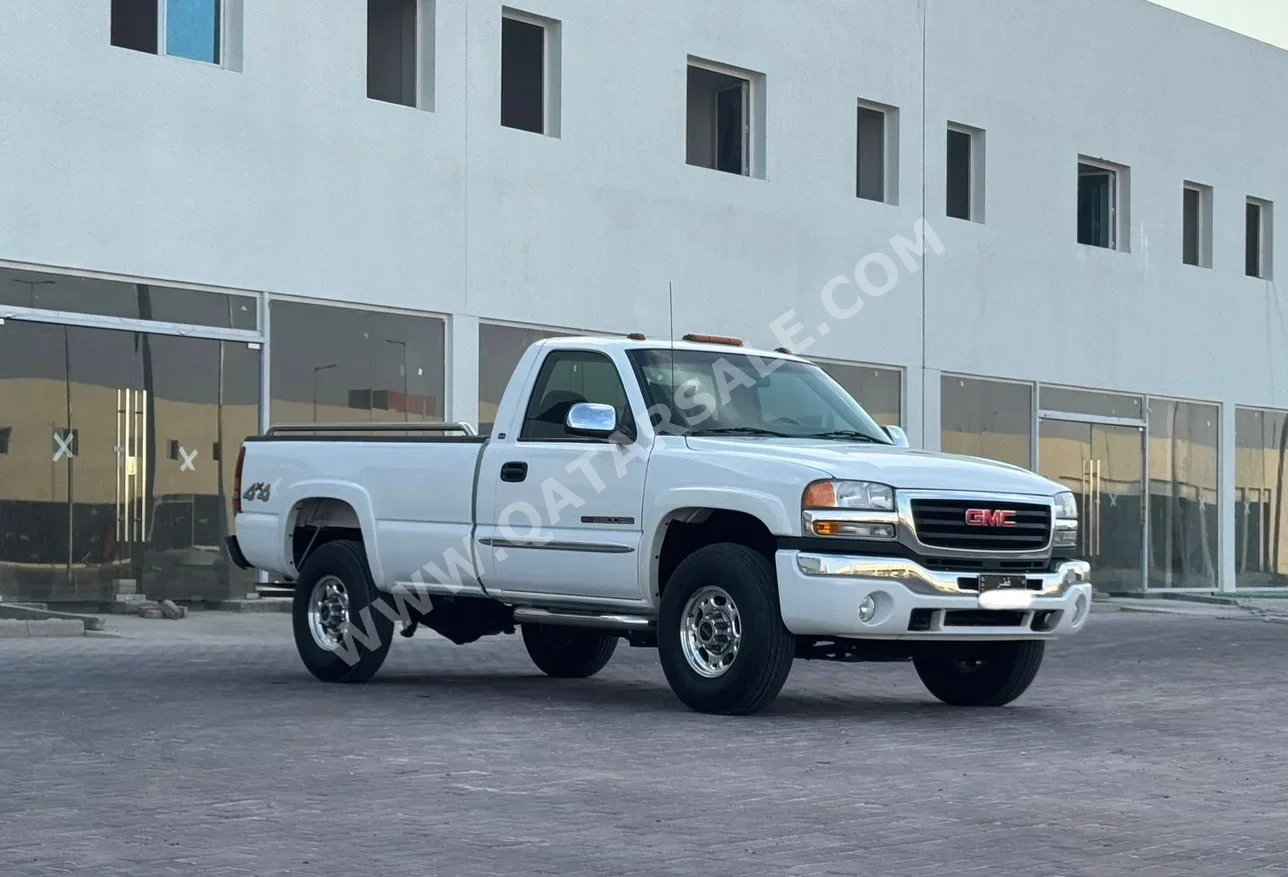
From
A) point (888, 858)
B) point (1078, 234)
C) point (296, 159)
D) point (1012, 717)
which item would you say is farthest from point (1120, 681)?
point (1078, 234)

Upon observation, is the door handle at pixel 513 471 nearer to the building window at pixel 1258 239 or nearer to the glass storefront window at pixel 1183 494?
the glass storefront window at pixel 1183 494

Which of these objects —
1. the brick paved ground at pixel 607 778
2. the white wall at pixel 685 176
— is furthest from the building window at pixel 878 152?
the brick paved ground at pixel 607 778

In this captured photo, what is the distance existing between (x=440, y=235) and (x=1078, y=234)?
41.3 ft

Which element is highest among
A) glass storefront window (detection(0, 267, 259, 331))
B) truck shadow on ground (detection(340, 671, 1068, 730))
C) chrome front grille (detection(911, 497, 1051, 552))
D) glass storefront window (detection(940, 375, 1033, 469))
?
glass storefront window (detection(0, 267, 259, 331))

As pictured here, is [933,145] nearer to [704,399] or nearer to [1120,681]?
[1120,681]

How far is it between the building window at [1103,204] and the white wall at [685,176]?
1.04ft

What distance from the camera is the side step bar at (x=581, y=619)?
446 inches

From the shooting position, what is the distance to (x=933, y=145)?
2761cm

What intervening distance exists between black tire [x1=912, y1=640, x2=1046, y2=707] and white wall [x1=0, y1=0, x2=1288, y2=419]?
957cm

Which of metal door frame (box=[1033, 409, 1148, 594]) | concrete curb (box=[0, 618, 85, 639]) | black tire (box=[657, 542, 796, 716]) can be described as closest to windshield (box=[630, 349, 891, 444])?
black tire (box=[657, 542, 796, 716])

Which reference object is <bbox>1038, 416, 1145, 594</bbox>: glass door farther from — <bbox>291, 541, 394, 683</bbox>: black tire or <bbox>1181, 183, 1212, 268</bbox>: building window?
<bbox>291, 541, 394, 683</bbox>: black tire

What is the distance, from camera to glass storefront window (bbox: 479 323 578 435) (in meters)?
21.9

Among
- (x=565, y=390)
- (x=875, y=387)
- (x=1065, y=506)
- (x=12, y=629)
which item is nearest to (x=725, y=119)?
(x=875, y=387)

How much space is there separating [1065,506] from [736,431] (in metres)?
1.88
